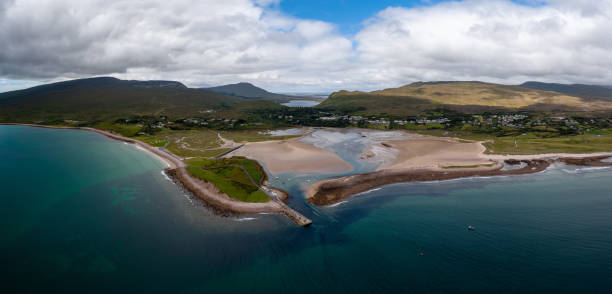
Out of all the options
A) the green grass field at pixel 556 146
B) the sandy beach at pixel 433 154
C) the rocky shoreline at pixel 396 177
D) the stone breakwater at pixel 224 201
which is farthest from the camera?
the green grass field at pixel 556 146

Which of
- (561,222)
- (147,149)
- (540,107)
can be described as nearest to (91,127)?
(147,149)

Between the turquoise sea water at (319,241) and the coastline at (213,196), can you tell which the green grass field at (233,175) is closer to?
the coastline at (213,196)

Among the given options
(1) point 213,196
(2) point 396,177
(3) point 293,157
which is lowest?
(1) point 213,196

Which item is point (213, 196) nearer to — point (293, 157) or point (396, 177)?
point (293, 157)

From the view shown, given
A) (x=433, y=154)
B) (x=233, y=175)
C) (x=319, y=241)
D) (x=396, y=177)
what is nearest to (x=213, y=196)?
(x=233, y=175)

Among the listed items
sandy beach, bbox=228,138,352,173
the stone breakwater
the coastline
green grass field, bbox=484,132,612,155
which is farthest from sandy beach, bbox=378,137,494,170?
the coastline

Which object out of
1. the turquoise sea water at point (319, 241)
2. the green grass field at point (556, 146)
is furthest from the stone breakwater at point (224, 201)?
the green grass field at point (556, 146)
